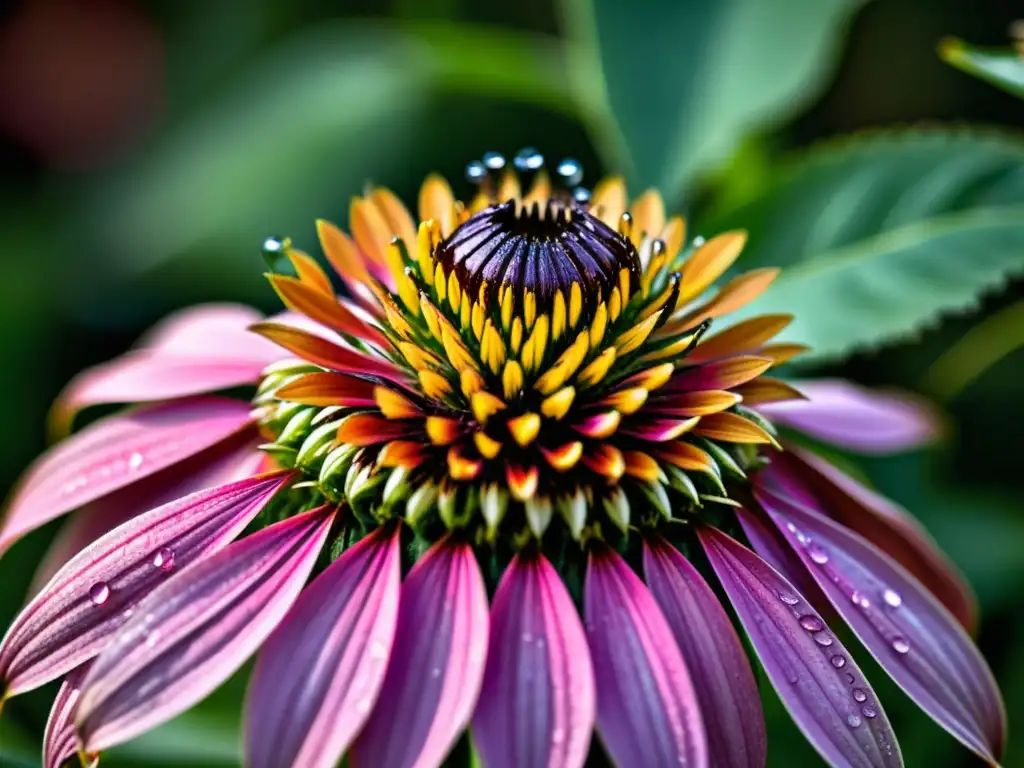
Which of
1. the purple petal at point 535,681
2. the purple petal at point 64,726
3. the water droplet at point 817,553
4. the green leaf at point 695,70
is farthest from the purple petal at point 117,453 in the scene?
the green leaf at point 695,70

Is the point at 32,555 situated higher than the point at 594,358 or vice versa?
the point at 32,555

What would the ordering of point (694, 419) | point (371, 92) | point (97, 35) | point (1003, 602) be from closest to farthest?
point (694, 419) → point (1003, 602) → point (371, 92) → point (97, 35)

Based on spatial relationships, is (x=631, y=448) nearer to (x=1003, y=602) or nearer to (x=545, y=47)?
(x=1003, y=602)

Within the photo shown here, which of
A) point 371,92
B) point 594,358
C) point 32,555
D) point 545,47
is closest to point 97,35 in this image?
point 371,92

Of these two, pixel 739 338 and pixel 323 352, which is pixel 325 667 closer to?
pixel 323 352

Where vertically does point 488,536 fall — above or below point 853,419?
below

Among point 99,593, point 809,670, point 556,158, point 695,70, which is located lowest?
point 809,670

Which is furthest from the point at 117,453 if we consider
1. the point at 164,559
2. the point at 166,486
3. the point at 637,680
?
the point at 637,680

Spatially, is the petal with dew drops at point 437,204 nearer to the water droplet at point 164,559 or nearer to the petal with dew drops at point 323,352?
the petal with dew drops at point 323,352
